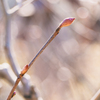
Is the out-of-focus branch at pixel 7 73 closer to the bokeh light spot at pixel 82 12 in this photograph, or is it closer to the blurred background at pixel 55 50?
the blurred background at pixel 55 50

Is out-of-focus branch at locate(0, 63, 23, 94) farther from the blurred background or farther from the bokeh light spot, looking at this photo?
the bokeh light spot

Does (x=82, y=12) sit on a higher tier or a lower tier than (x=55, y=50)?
higher

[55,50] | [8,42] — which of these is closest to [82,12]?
[55,50]

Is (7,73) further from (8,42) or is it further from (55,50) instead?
(55,50)

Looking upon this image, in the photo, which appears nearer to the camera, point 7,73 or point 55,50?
point 7,73

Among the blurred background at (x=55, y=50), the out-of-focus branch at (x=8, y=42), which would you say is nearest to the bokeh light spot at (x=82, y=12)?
the blurred background at (x=55, y=50)

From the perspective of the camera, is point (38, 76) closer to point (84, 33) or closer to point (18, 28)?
point (18, 28)

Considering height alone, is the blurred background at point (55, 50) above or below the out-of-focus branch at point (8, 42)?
below

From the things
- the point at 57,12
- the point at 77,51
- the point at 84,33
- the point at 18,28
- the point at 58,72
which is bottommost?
the point at 58,72

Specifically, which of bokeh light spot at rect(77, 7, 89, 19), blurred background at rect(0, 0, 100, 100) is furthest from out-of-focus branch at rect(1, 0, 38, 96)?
bokeh light spot at rect(77, 7, 89, 19)

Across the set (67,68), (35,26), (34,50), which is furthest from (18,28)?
(67,68)

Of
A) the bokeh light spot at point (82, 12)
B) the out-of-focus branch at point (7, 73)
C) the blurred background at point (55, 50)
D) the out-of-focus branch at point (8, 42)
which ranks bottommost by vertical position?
the blurred background at point (55, 50)
